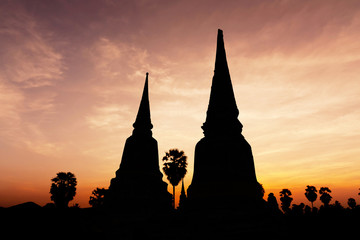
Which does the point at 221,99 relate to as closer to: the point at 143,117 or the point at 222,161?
the point at 222,161

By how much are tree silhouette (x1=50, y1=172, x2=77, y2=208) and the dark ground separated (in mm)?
25643

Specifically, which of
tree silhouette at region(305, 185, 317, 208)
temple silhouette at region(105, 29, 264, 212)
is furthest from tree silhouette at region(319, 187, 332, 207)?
temple silhouette at region(105, 29, 264, 212)

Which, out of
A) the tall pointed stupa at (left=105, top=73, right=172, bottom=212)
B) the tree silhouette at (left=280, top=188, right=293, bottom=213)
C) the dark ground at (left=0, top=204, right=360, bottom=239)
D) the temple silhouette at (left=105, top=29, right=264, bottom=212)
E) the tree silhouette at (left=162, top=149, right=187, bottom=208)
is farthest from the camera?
the tree silhouette at (left=280, top=188, right=293, bottom=213)

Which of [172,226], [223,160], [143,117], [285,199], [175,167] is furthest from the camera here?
[285,199]

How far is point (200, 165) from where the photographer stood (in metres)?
12.4

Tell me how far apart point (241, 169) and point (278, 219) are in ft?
8.49

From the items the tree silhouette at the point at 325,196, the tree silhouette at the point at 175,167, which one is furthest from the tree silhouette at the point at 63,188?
the tree silhouette at the point at 325,196

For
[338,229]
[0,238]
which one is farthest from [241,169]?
[0,238]

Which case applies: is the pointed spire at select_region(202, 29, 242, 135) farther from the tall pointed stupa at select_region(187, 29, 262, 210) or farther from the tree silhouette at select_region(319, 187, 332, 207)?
the tree silhouette at select_region(319, 187, 332, 207)

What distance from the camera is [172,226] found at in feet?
42.0

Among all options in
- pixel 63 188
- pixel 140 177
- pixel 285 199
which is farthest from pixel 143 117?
pixel 285 199

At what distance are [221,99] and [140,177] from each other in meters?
9.92

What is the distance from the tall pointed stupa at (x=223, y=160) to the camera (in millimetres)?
10836

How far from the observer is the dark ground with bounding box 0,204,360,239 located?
9883 millimetres
